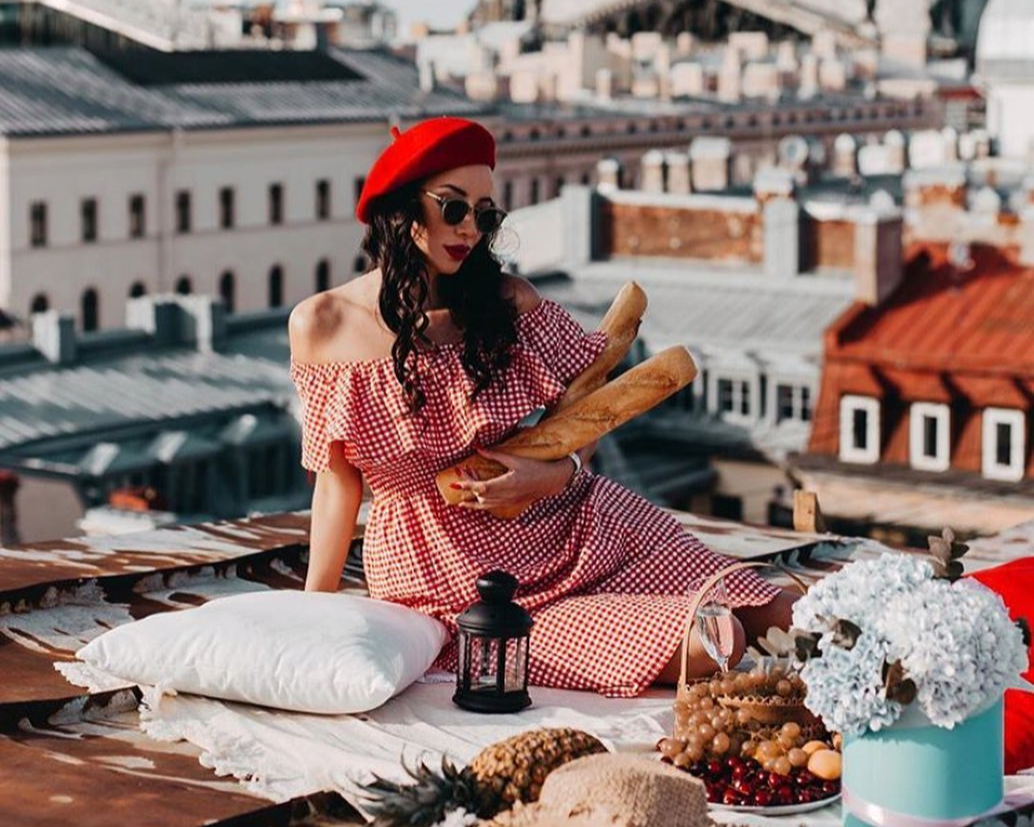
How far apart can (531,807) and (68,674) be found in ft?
5.60

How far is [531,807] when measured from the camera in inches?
202

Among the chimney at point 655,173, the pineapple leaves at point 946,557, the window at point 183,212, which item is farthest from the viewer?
the window at point 183,212

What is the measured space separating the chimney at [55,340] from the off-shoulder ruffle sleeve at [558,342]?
26001 millimetres

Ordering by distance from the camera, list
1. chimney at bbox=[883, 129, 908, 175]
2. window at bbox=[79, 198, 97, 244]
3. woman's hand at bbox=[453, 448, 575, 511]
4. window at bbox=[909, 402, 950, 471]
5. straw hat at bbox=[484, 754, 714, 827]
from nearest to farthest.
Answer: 1. straw hat at bbox=[484, 754, 714, 827]
2. woman's hand at bbox=[453, 448, 575, 511]
3. window at bbox=[909, 402, 950, 471]
4. chimney at bbox=[883, 129, 908, 175]
5. window at bbox=[79, 198, 97, 244]

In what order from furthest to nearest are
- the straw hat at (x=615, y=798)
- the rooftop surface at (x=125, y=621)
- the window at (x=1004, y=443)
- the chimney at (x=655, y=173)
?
the chimney at (x=655, y=173) → the window at (x=1004, y=443) → the rooftop surface at (x=125, y=621) → the straw hat at (x=615, y=798)

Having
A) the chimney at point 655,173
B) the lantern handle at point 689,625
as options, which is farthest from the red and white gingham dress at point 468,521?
the chimney at point 655,173

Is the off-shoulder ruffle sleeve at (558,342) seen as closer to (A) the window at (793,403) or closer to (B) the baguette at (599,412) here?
(B) the baguette at (599,412)

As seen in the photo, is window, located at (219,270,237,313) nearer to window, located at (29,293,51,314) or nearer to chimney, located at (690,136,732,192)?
window, located at (29,293,51,314)

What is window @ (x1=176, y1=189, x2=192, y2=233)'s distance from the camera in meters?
52.0

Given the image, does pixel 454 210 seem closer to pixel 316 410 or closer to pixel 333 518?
pixel 316 410

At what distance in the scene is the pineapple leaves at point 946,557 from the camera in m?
5.32

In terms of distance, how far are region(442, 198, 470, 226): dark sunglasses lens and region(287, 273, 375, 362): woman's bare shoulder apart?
1.02ft

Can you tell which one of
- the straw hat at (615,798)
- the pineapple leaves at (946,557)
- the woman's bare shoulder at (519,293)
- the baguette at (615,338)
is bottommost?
the straw hat at (615,798)

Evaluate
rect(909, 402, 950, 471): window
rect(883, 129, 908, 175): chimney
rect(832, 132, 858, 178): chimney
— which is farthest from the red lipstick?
rect(883, 129, 908, 175): chimney
